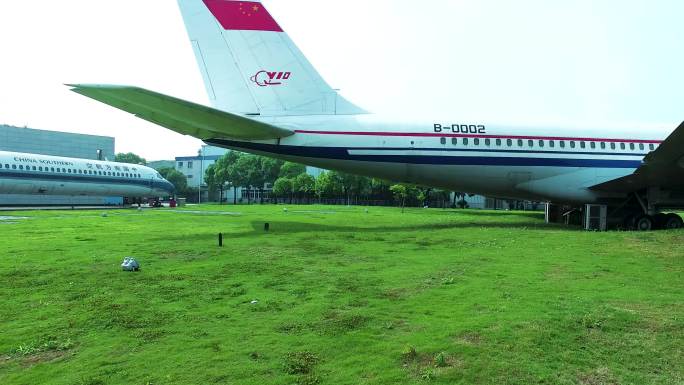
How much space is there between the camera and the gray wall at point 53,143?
205 ft

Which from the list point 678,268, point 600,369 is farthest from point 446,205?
point 600,369

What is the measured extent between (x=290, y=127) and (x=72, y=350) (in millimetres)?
12894

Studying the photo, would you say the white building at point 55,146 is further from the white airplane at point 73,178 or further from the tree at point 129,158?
the tree at point 129,158

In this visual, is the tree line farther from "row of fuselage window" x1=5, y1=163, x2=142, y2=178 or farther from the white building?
"row of fuselage window" x1=5, y1=163, x2=142, y2=178

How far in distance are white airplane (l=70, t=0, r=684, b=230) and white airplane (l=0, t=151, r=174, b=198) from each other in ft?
99.3

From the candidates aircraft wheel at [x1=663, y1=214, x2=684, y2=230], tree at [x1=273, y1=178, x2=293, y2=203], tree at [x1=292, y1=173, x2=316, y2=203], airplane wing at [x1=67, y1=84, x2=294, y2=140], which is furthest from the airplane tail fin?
tree at [x1=273, y1=178, x2=293, y2=203]

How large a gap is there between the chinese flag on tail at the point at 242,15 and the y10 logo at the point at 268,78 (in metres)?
1.58

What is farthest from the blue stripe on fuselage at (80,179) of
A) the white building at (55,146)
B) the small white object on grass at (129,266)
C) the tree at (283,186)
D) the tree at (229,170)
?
the tree at (229,170)

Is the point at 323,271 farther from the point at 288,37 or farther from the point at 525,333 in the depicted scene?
the point at 288,37

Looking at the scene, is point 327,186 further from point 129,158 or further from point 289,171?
point 129,158

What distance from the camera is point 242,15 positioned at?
16750mm

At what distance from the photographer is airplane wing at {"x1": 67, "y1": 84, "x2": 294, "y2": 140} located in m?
12.1

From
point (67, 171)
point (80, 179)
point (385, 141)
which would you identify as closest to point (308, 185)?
point (80, 179)

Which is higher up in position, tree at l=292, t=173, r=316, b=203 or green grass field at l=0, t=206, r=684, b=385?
tree at l=292, t=173, r=316, b=203
